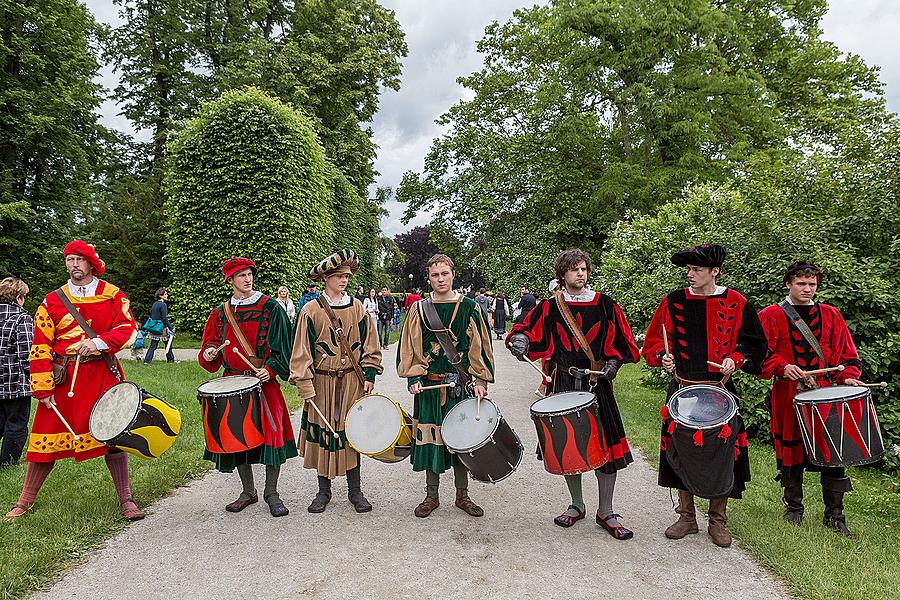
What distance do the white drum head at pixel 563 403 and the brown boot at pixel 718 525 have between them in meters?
1.03

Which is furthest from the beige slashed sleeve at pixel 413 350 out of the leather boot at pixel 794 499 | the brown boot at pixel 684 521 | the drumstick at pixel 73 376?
the leather boot at pixel 794 499

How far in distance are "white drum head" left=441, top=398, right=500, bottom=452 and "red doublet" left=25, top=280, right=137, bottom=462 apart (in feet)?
7.99

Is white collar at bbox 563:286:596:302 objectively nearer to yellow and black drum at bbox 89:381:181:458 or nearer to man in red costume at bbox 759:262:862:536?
man in red costume at bbox 759:262:862:536

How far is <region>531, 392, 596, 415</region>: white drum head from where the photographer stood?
371 cm

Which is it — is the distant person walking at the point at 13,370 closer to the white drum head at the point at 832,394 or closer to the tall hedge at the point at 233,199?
the white drum head at the point at 832,394

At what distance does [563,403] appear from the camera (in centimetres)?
385

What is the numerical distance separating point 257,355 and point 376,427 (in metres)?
1.06

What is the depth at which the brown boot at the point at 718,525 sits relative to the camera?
3.79 m

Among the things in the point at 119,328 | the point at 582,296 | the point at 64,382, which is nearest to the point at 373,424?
the point at 582,296

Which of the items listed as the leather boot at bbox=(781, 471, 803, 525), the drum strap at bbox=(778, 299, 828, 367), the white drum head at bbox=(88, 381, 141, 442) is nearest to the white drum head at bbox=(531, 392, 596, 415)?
the drum strap at bbox=(778, 299, 828, 367)

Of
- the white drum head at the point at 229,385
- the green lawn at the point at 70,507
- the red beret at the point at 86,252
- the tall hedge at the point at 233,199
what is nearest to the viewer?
the green lawn at the point at 70,507

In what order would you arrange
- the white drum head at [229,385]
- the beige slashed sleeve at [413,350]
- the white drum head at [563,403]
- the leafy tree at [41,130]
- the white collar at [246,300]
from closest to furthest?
the white drum head at [563,403] < the white drum head at [229,385] < the beige slashed sleeve at [413,350] < the white collar at [246,300] < the leafy tree at [41,130]

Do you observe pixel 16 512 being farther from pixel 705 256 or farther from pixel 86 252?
pixel 705 256

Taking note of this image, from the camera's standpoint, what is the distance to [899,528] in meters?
4.20
